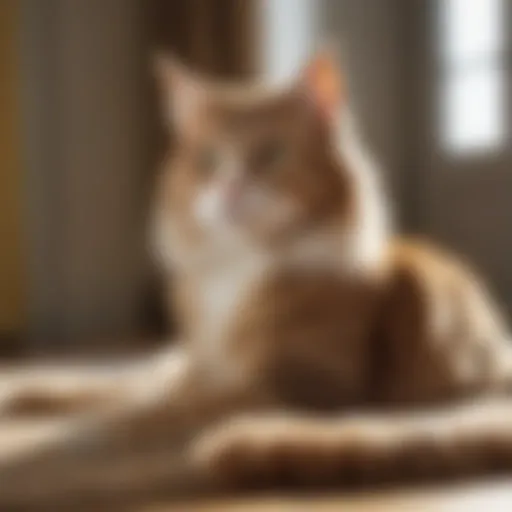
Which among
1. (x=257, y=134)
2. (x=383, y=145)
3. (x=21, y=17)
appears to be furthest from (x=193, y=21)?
(x=257, y=134)

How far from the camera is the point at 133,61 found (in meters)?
2.83

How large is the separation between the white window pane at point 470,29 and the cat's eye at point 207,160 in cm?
142

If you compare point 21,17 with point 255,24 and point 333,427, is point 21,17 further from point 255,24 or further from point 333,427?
point 333,427

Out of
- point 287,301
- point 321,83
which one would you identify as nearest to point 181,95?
point 321,83

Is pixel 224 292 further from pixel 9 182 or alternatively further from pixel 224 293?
pixel 9 182

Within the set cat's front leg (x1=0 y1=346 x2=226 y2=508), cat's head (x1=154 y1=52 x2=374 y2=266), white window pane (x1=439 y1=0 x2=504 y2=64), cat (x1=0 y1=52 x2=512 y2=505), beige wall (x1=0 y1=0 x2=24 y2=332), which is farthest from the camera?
white window pane (x1=439 y1=0 x2=504 y2=64)

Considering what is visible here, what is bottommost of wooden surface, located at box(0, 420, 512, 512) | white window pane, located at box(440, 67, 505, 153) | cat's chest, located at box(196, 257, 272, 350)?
wooden surface, located at box(0, 420, 512, 512)

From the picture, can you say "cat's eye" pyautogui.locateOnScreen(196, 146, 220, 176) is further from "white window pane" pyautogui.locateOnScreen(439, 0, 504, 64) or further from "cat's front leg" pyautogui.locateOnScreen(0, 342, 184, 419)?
"white window pane" pyautogui.locateOnScreen(439, 0, 504, 64)

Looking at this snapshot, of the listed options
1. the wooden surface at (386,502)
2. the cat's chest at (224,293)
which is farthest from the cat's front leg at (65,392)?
the wooden surface at (386,502)

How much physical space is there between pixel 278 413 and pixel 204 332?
328 millimetres

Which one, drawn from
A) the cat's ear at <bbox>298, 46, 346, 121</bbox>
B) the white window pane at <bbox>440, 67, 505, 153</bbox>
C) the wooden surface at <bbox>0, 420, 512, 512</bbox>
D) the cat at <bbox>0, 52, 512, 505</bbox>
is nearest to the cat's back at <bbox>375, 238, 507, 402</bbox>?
the cat at <bbox>0, 52, 512, 505</bbox>

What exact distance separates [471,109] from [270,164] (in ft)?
4.77

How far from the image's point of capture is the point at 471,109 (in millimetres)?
2902

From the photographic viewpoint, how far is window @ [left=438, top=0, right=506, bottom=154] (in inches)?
112
